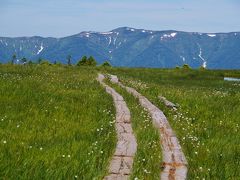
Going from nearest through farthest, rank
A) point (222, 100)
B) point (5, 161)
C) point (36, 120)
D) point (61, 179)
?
1. point (61, 179)
2. point (5, 161)
3. point (36, 120)
4. point (222, 100)

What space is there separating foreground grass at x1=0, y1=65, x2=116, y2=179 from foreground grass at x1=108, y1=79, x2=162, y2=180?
661 millimetres

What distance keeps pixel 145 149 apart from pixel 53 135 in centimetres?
249

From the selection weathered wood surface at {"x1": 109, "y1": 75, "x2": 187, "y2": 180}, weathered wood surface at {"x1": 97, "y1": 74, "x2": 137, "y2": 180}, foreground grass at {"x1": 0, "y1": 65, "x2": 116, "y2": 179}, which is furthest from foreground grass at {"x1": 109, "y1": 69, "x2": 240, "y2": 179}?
foreground grass at {"x1": 0, "y1": 65, "x2": 116, "y2": 179}

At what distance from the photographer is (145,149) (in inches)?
415

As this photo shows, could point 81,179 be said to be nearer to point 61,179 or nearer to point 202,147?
point 61,179

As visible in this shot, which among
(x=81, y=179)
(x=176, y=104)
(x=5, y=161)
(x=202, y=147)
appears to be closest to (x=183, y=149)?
(x=202, y=147)

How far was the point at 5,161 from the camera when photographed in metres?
8.38

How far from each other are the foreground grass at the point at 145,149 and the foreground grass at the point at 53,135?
0.66 metres

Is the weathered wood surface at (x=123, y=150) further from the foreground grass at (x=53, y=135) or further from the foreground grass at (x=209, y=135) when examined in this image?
the foreground grass at (x=209, y=135)

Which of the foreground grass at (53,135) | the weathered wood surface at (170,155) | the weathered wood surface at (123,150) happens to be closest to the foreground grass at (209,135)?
the weathered wood surface at (170,155)

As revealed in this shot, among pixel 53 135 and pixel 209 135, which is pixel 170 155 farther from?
pixel 209 135

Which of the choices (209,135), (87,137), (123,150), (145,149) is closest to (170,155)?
(145,149)

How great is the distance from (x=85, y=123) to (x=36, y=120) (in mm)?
1473

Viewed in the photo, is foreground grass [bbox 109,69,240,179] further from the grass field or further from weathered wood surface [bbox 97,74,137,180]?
weathered wood surface [bbox 97,74,137,180]
